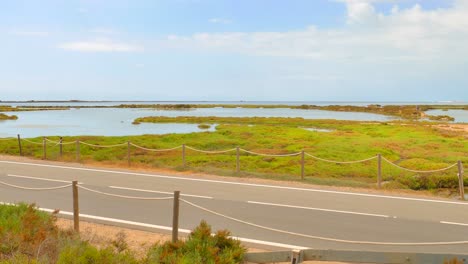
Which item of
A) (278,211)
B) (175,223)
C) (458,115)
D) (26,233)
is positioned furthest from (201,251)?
(458,115)

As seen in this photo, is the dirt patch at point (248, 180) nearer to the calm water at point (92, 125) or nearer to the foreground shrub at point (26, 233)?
the foreground shrub at point (26, 233)

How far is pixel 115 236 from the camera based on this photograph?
27.3ft

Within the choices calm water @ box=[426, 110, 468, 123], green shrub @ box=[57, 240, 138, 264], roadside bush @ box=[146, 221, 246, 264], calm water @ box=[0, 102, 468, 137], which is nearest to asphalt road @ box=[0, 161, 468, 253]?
roadside bush @ box=[146, 221, 246, 264]

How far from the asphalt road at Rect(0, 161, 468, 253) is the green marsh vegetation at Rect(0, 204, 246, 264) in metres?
1.53

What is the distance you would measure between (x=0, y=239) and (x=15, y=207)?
219cm

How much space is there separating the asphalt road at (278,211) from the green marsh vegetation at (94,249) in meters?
1.53

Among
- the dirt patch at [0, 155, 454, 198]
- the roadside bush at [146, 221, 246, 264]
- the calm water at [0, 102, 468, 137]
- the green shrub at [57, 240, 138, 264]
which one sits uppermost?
the green shrub at [57, 240, 138, 264]

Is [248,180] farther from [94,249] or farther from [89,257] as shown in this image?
[89,257]

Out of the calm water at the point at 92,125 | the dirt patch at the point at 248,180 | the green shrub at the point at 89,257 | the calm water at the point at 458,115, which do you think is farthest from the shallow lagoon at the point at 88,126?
the green shrub at the point at 89,257

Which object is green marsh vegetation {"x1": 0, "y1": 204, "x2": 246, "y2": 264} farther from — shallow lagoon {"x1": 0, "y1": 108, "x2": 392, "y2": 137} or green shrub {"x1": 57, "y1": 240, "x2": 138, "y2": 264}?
shallow lagoon {"x1": 0, "y1": 108, "x2": 392, "y2": 137}

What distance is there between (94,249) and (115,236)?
2.58 m

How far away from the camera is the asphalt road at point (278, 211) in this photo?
8.41 metres

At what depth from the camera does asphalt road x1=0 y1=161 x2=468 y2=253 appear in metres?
8.41

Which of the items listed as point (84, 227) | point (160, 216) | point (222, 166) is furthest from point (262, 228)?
point (222, 166)
